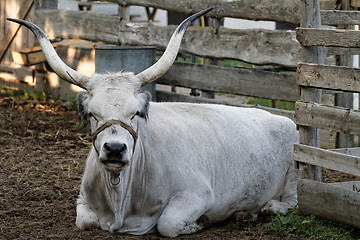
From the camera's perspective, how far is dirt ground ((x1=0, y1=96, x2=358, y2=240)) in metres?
4.57

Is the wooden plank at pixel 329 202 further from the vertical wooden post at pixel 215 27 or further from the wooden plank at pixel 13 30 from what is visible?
the wooden plank at pixel 13 30

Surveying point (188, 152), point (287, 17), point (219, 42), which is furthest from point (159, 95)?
point (188, 152)

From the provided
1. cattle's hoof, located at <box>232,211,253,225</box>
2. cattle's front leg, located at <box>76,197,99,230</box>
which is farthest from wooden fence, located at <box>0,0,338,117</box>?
cattle's front leg, located at <box>76,197,99,230</box>

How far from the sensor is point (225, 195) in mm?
4953

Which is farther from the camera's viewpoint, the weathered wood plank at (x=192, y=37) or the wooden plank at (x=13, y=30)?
Result: the wooden plank at (x=13, y=30)

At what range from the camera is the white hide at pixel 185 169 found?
4453 millimetres

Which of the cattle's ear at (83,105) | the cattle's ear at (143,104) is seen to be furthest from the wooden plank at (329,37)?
the cattle's ear at (83,105)

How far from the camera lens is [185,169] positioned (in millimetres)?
4766

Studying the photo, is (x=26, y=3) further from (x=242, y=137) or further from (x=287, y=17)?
(x=242, y=137)

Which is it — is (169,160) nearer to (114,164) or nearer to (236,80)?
(114,164)

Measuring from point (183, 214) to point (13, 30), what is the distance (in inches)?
323

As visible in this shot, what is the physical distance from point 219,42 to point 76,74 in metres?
3.65

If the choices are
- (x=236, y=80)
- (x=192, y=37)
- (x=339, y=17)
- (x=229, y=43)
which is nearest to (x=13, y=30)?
(x=192, y=37)

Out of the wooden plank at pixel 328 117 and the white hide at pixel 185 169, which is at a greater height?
the wooden plank at pixel 328 117
